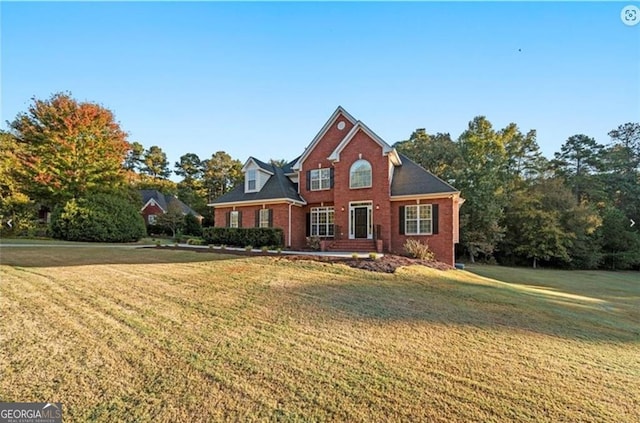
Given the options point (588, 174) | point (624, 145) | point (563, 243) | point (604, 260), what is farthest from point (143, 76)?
point (624, 145)

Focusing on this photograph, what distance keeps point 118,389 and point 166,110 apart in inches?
662

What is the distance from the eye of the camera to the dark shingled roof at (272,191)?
19.3m

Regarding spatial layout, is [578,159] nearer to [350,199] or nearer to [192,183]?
[350,199]

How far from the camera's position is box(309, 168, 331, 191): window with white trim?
1948 centimetres

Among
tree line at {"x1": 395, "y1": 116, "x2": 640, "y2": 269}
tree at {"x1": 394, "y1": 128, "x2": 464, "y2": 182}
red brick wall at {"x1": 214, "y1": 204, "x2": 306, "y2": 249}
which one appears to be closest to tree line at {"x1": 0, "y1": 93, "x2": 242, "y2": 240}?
red brick wall at {"x1": 214, "y1": 204, "x2": 306, "y2": 249}

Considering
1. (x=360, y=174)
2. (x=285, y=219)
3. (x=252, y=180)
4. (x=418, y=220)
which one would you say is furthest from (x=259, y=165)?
(x=418, y=220)

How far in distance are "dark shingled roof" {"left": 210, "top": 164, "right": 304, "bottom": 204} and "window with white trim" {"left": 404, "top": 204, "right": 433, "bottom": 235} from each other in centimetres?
663

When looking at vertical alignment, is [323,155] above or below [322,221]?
above

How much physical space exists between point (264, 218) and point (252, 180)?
3062 mm

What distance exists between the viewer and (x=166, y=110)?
669 inches

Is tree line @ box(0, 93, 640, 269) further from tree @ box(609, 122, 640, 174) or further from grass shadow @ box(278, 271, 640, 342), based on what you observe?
grass shadow @ box(278, 271, 640, 342)

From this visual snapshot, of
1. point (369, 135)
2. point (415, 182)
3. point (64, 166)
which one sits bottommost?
point (415, 182)

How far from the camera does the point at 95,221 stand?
21562 mm

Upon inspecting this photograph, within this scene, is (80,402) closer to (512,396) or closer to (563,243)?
(512,396)
